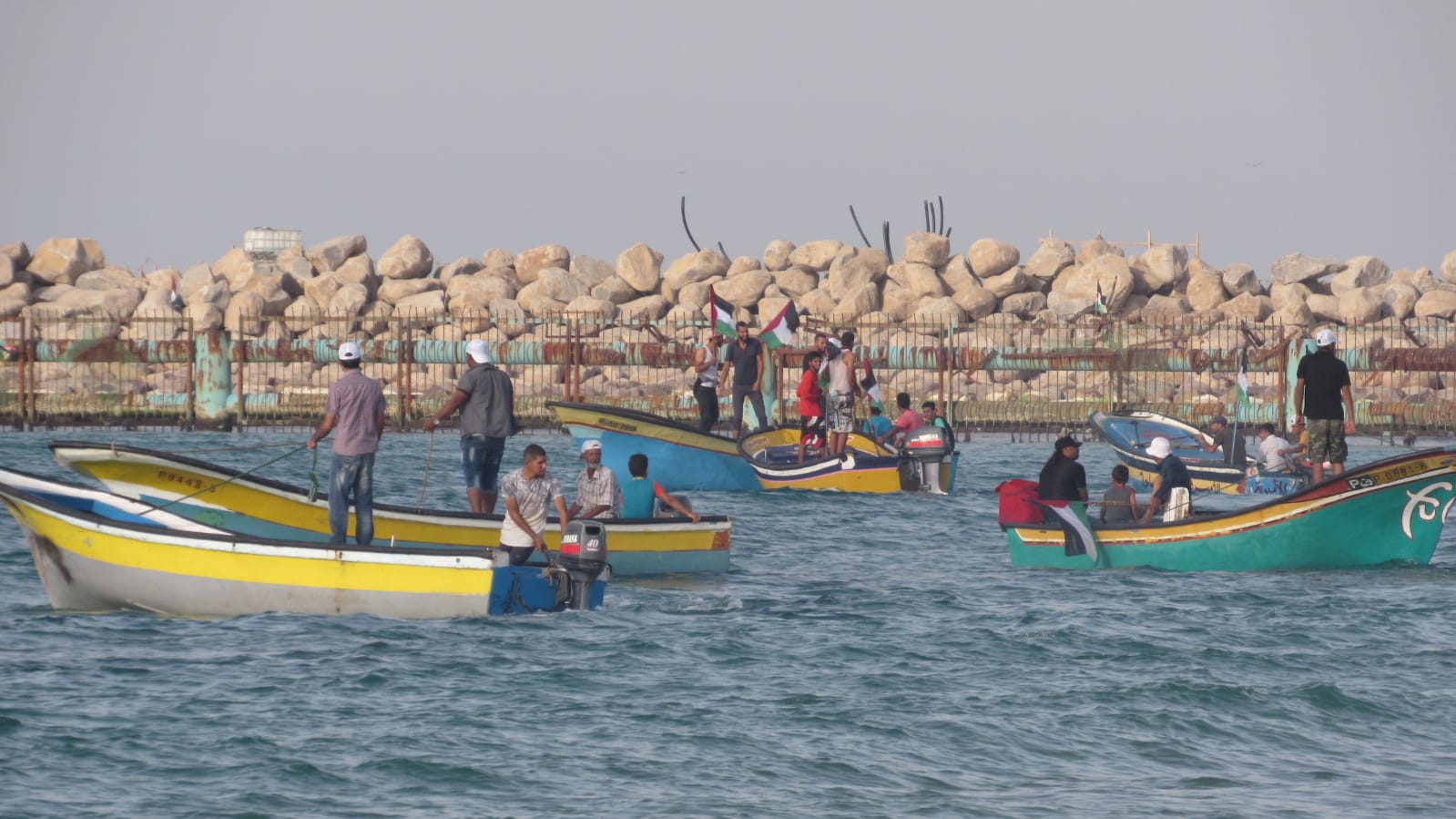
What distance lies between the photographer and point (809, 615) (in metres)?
17.3

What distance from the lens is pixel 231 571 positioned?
15.5 m

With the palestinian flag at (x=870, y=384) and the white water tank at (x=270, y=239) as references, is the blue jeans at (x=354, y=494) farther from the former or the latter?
the white water tank at (x=270, y=239)

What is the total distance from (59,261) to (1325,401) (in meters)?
47.5

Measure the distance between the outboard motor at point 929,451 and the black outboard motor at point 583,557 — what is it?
500 inches

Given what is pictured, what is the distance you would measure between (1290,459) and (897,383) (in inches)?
1027

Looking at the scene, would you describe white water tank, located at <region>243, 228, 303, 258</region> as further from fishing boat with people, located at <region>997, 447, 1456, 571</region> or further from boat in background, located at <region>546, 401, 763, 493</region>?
fishing boat with people, located at <region>997, 447, 1456, 571</region>

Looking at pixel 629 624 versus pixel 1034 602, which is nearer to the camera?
pixel 629 624

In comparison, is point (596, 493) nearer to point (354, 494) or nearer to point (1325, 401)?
point (354, 494)

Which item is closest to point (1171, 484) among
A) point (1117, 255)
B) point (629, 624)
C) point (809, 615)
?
point (809, 615)

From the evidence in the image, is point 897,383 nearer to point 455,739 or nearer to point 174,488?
point 174,488

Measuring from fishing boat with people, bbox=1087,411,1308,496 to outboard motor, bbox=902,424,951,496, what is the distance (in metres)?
2.87

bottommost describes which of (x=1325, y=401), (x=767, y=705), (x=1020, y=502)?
(x=767, y=705)

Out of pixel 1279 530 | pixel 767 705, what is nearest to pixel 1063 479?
pixel 1279 530

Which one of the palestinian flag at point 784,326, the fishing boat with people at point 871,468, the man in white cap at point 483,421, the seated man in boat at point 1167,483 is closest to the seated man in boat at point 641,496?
the man in white cap at point 483,421
